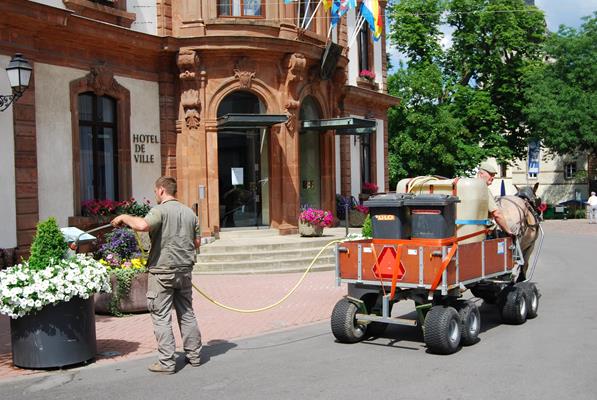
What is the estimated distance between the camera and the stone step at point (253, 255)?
51.5 ft

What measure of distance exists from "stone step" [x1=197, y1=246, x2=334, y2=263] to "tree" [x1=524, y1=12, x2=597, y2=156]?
26018 mm

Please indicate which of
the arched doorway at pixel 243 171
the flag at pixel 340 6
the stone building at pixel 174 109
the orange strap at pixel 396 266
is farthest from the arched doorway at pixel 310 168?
the orange strap at pixel 396 266

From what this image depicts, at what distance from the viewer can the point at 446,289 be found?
7402 mm

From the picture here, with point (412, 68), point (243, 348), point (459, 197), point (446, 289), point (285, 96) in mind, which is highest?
point (412, 68)

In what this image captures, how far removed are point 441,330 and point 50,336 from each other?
407 cm

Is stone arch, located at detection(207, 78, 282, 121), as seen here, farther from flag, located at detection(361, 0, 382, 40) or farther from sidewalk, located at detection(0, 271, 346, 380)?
sidewalk, located at detection(0, 271, 346, 380)

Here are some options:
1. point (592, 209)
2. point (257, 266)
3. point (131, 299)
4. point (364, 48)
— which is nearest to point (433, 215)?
point (131, 299)

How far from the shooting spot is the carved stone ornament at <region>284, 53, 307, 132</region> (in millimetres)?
17953

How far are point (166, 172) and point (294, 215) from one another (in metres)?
3.57

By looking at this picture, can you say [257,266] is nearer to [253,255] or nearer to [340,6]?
[253,255]

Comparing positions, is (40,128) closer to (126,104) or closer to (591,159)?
(126,104)

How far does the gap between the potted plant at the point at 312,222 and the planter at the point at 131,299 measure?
744 centimetres

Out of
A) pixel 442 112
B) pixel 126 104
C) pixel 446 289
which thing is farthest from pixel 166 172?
pixel 442 112

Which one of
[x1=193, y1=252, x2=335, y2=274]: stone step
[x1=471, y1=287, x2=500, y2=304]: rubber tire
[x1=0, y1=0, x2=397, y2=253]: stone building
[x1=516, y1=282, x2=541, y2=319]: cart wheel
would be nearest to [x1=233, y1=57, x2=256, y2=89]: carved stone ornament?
[x1=0, y1=0, x2=397, y2=253]: stone building
